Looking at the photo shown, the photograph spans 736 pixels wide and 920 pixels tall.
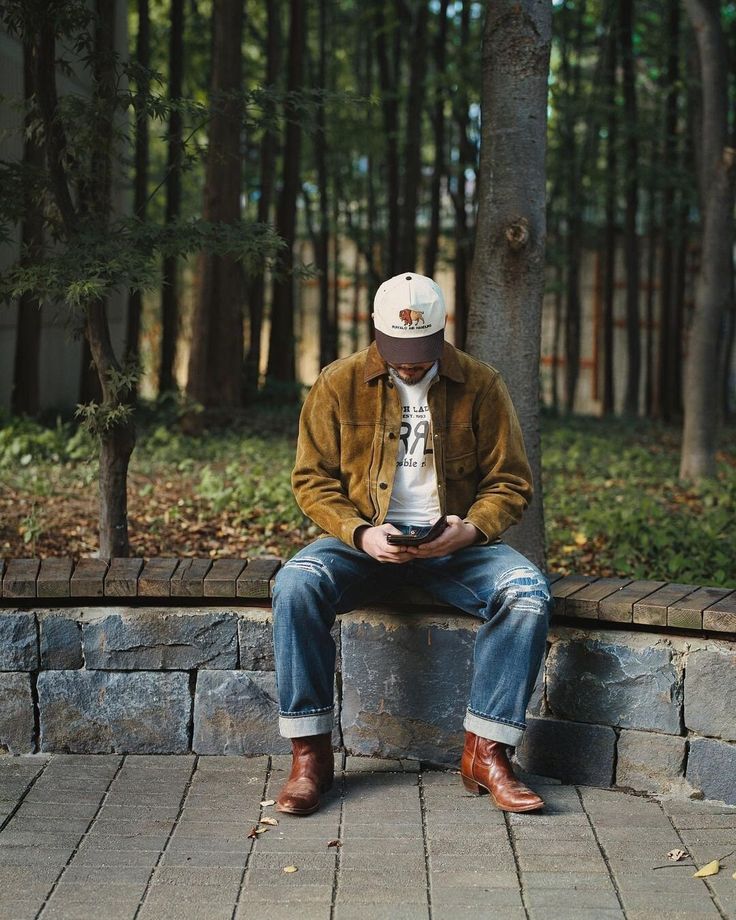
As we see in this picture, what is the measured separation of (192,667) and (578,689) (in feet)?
4.77

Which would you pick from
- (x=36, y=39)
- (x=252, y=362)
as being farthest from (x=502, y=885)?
(x=252, y=362)

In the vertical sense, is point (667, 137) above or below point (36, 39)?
above

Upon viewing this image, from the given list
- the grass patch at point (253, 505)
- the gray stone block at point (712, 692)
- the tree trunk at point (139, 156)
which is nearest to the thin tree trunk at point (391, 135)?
the tree trunk at point (139, 156)

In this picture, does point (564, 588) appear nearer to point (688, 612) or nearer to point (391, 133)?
point (688, 612)

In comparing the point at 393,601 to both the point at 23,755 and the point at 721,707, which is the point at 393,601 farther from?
the point at 23,755

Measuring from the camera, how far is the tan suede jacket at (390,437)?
449 cm

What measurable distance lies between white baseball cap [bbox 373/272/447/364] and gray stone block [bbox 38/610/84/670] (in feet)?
5.18

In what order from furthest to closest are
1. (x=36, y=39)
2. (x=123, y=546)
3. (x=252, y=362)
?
(x=252, y=362) → (x=123, y=546) → (x=36, y=39)

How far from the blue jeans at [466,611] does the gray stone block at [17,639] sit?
1.01 meters

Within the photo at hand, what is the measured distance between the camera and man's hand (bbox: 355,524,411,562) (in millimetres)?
4242

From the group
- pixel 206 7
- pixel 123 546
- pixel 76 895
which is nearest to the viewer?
pixel 76 895

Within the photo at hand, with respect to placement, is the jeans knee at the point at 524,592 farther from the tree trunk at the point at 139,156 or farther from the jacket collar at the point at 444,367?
the tree trunk at the point at 139,156

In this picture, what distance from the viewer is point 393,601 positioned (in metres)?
4.57

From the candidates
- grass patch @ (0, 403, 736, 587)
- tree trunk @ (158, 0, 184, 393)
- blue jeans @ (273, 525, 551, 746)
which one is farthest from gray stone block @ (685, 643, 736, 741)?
tree trunk @ (158, 0, 184, 393)
